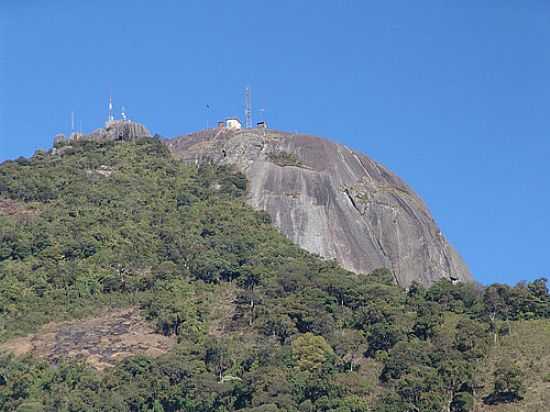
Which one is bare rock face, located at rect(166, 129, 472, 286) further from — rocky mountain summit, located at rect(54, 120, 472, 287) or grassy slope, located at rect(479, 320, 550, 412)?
grassy slope, located at rect(479, 320, 550, 412)

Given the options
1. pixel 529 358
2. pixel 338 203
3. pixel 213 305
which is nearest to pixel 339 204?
pixel 338 203

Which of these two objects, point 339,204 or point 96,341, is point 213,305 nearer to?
Answer: point 96,341

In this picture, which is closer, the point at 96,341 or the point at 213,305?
the point at 96,341

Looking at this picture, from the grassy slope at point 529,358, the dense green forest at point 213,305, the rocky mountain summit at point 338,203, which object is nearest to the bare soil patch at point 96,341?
the dense green forest at point 213,305

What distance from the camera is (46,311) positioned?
78938 mm

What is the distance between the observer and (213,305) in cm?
8100

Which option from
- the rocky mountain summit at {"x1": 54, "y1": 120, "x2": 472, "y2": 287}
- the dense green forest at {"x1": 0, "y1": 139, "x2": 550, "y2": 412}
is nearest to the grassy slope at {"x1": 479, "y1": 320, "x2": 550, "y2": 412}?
the dense green forest at {"x1": 0, "y1": 139, "x2": 550, "y2": 412}

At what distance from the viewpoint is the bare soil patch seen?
7438cm

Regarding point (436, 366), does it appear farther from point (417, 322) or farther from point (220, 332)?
point (220, 332)

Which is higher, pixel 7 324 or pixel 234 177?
pixel 234 177

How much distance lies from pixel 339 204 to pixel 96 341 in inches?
899

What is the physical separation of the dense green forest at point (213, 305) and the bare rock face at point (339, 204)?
5.67 ft

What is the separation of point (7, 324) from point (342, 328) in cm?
1642

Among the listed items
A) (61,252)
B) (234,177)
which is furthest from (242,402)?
(234,177)
